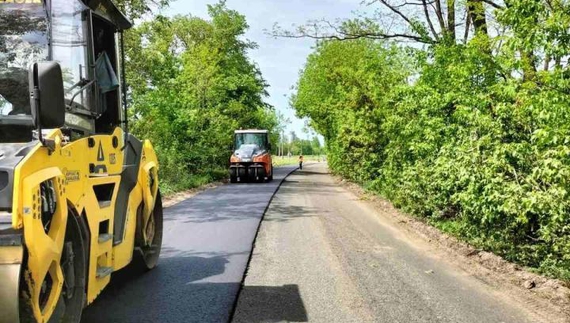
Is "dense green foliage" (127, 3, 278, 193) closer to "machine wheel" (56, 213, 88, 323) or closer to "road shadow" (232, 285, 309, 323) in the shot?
"road shadow" (232, 285, 309, 323)

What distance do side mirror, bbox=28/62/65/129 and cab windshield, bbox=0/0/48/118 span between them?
Answer: 826mm

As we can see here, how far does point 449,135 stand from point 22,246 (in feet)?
28.3

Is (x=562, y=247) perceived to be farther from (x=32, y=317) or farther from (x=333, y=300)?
(x=32, y=317)

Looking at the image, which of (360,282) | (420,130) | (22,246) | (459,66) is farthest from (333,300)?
(420,130)

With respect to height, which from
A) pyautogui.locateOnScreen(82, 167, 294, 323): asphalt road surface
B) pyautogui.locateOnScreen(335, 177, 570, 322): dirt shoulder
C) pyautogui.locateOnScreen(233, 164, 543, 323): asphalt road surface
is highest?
pyautogui.locateOnScreen(82, 167, 294, 323): asphalt road surface

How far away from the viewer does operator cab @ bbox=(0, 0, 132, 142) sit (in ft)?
12.3

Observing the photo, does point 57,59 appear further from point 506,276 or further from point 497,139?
point 497,139

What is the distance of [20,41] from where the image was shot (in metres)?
3.95

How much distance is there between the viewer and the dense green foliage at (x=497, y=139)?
5598 millimetres

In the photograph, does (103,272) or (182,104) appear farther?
(182,104)

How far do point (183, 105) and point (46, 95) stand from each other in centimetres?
2295

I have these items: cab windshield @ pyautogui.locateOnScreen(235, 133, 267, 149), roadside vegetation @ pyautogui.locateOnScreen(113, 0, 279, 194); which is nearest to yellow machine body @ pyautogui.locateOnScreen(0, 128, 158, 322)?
roadside vegetation @ pyautogui.locateOnScreen(113, 0, 279, 194)

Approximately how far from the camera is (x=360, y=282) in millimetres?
6184

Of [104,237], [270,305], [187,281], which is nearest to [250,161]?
[187,281]
